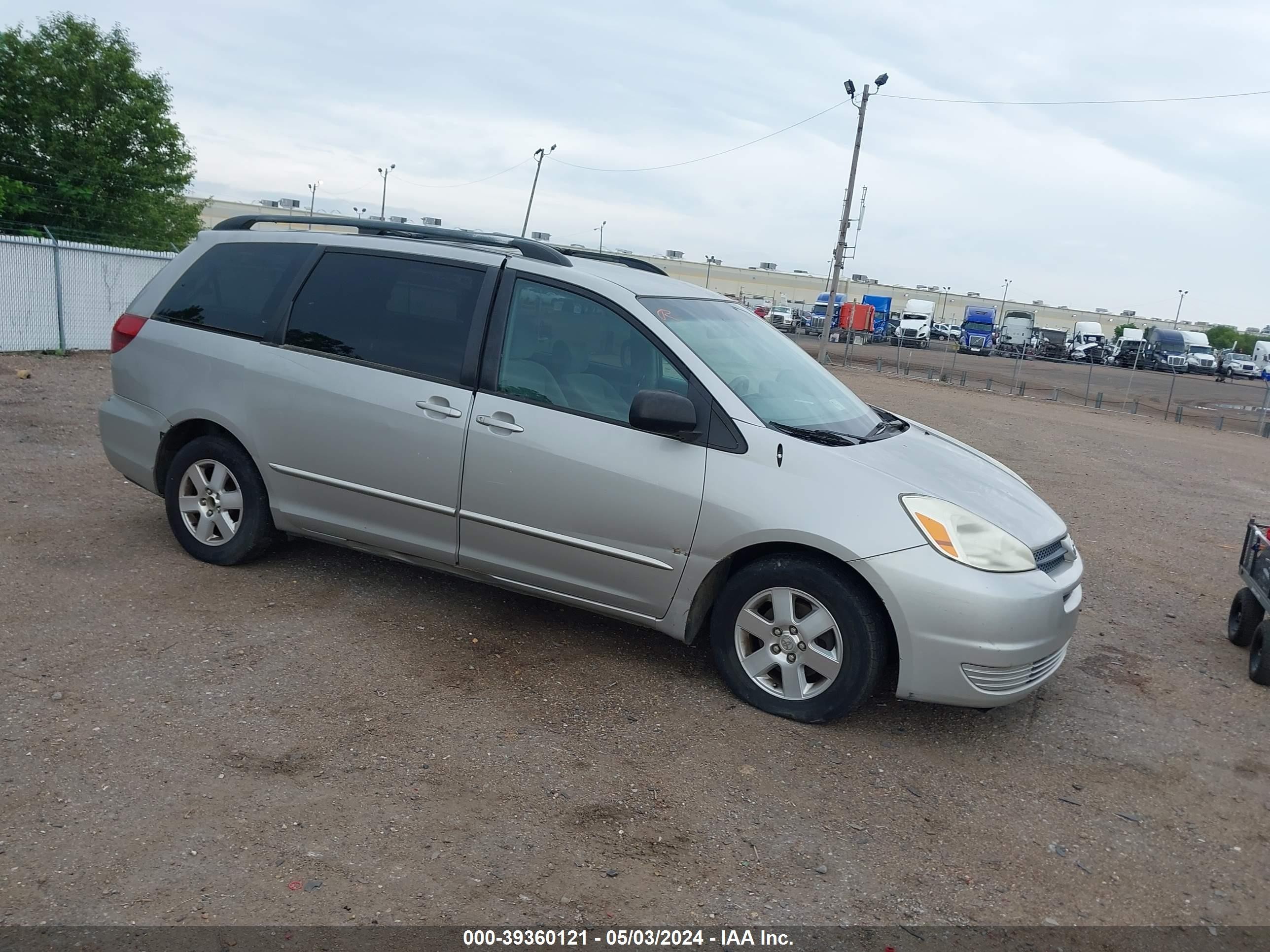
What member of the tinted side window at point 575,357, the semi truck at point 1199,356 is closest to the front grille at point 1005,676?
the tinted side window at point 575,357

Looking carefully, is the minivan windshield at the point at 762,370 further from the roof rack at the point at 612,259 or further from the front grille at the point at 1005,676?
the front grille at the point at 1005,676

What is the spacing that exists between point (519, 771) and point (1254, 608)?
452 cm

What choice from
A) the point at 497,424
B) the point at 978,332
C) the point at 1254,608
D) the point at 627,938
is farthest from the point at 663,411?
the point at 978,332

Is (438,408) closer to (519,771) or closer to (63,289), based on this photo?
(519,771)

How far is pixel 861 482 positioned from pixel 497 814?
1989 mm

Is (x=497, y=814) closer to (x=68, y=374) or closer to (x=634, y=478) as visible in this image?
(x=634, y=478)

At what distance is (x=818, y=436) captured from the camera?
462 cm

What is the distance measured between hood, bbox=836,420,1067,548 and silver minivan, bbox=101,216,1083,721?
2 cm

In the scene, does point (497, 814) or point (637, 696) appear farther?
point (637, 696)

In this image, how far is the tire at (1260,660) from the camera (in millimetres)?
5430

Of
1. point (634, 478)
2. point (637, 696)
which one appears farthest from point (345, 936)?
point (634, 478)

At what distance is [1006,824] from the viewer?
3.81m

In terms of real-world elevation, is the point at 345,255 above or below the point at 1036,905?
above

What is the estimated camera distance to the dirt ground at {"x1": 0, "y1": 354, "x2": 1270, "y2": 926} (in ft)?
10.3
